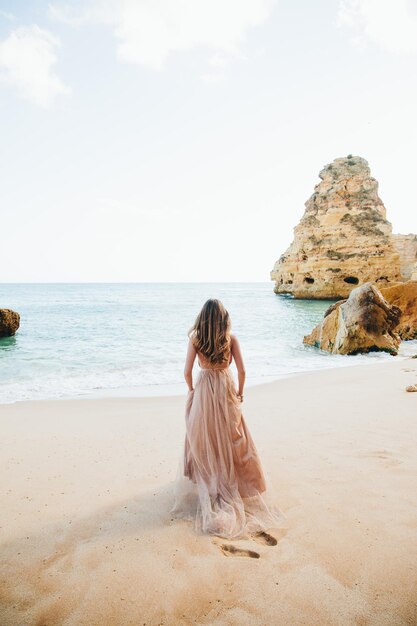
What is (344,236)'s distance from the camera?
137 ft

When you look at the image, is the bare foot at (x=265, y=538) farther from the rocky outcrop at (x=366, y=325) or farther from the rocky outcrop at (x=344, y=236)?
the rocky outcrop at (x=344, y=236)

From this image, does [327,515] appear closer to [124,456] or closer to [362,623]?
[362,623]

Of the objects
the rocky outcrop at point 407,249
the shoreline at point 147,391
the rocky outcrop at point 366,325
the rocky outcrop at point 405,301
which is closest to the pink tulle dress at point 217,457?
the shoreline at point 147,391

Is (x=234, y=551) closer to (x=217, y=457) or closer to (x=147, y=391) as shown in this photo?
(x=217, y=457)

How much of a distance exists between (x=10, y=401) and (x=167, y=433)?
163 inches

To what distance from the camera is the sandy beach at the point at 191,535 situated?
2.02 meters

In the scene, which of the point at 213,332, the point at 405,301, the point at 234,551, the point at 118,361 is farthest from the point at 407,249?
the point at 234,551

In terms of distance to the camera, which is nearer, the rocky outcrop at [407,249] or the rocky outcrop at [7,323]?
the rocky outcrop at [7,323]

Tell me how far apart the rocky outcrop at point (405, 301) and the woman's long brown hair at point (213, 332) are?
14.4 meters

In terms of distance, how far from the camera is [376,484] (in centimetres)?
335

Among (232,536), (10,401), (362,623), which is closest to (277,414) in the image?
(232,536)

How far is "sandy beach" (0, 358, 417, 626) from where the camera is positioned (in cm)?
202

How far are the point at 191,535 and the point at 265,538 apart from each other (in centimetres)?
54

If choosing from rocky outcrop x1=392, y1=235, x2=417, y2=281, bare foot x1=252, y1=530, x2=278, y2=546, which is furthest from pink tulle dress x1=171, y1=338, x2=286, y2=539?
rocky outcrop x1=392, y1=235, x2=417, y2=281
